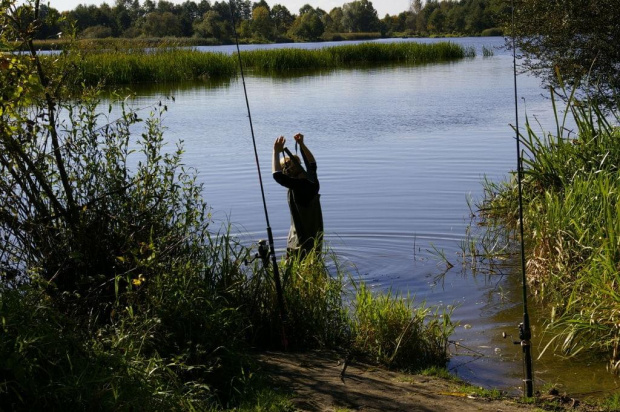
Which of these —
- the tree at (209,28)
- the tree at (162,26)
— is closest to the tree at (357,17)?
the tree at (209,28)

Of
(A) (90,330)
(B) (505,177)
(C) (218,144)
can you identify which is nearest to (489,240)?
(B) (505,177)

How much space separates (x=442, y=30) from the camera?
327 feet

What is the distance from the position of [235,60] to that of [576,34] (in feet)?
87.3

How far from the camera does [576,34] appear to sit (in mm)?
14852

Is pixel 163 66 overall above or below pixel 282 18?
below

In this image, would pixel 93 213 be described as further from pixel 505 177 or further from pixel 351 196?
pixel 505 177

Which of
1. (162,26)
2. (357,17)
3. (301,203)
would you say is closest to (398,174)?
(301,203)

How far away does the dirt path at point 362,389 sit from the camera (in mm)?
5051

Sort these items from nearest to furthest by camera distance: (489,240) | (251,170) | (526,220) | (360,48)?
(526,220) → (489,240) → (251,170) → (360,48)

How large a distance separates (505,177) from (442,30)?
89.2 metres

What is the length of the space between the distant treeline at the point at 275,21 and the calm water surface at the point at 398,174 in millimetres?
38956

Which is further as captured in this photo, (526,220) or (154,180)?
(526,220)

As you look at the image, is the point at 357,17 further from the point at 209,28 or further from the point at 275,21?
the point at 209,28

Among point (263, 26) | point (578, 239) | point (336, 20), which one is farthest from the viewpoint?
point (336, 20)
